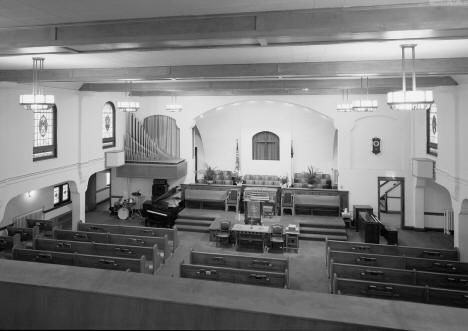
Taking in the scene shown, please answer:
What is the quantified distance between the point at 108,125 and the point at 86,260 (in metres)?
9.15

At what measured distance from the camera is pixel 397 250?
417 inches

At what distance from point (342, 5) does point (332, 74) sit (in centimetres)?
421

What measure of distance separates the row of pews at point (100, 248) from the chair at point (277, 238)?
128 inches

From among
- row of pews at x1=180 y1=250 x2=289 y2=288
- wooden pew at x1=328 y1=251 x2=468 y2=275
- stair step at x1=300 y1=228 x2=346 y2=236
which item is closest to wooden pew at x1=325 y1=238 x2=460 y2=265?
wooden pew at x1=328 y1=251 x2=468 y2=275

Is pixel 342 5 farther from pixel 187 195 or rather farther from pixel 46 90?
pixel 187 195

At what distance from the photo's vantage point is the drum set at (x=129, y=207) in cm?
1758

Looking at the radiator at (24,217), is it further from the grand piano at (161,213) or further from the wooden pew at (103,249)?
the wooden pew at (103,249)

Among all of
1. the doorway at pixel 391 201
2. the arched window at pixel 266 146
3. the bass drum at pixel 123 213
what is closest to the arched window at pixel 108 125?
the bass drum at pixel 123 213

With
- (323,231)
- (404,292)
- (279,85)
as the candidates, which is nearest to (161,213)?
(323,231)

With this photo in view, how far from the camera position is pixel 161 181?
18.7 m

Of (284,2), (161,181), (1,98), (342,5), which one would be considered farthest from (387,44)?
(161,181)

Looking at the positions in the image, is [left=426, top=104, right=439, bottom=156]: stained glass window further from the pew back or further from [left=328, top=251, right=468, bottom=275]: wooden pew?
[left=328, top=251, right=468, bottom=275]: wooden pew

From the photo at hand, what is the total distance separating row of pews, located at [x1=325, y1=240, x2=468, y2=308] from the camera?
7.63 meters

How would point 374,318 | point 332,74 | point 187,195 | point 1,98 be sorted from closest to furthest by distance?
point 374,318 < point 332,74 < point 1,98 < point 187,195
